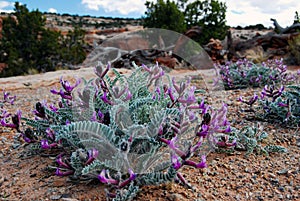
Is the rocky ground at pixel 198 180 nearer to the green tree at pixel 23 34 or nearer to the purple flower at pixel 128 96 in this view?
the purple flower at pixel 128 96

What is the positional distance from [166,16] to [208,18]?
2187 mm

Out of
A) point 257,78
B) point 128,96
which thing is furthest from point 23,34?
point 128,96

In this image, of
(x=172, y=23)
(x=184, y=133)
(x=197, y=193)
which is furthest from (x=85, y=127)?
(x=172, y=23)

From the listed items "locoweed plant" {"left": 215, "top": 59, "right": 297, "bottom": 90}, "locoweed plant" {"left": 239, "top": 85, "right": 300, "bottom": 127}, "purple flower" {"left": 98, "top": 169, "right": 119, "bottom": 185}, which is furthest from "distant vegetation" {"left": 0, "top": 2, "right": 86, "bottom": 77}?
"purple flower" {"left": 98, "top": 169, "right": 119, "bottom": 185}

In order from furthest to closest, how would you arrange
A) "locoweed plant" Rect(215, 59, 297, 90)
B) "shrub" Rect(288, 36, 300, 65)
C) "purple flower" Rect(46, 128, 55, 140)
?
1. "shrub" Rect(288, 36, 300, 65)
2. "locoweed plant" Rect(215, 59, 297, 90)
3. "purple flower" Rect(46, 128, 55, 140)

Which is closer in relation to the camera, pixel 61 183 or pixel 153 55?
pixel 61 183

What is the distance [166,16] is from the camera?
581 inches

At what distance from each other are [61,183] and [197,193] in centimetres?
72

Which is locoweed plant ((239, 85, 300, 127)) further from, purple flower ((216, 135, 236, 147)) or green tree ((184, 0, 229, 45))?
green tree ((184, 0, 229, 45))

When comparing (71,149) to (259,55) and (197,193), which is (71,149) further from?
(259,55)

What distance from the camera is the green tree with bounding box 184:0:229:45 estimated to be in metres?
15.1

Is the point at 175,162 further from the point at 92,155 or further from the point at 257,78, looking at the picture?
the point at 257,78

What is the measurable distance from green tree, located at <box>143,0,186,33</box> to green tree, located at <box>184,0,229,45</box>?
43.1 inches

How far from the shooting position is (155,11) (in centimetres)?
1497
